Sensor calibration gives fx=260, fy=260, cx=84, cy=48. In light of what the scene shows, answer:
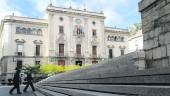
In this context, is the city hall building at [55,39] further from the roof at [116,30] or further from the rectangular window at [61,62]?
the roof at [116,30]

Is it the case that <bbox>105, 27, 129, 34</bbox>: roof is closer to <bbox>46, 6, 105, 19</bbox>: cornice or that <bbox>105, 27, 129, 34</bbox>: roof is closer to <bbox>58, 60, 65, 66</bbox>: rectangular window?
<bbox>46, 6, 105, 19</bbox>: cornice

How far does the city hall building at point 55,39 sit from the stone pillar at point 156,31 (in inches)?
1554

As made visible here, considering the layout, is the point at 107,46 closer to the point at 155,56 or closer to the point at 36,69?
the point at 36,69

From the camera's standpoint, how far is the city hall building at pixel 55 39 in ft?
144

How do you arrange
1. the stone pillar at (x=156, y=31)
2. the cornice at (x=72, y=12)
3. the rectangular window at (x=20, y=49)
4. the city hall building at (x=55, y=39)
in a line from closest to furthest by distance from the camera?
the stone pillar at (x=156, y=31) → the city hall building at (x=55, y=39) → the rectangular window at (x=20, y=49) → the cornice at (x=72, y=12)

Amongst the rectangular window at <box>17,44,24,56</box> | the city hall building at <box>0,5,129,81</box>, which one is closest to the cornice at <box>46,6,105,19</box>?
the city hall building at <box>0,5,129,81</box>

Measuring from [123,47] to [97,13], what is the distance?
929cm

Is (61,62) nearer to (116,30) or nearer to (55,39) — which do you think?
(55,39)

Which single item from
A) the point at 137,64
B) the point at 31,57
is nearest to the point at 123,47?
the point at 31,57

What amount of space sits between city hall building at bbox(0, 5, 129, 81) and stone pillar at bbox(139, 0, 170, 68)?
1554 inches

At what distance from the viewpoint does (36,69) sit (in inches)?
1679

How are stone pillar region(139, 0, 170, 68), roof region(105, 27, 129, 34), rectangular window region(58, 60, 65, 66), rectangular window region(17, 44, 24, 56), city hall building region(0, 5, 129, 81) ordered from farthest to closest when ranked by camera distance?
roof region(105, 27, 129, 34), rectangular window region(58, 60, 65, 66), rectangular window region(17, 44, 24, 56), city hall building region(0, 5, 129, 81), stone pillar region(139, 0, 170, 68)

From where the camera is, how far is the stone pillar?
4172 millimetres

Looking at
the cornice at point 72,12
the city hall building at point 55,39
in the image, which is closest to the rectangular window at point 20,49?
the city hall building at point 55,39
